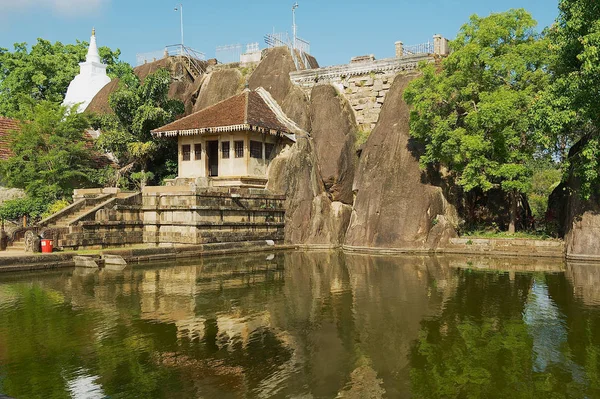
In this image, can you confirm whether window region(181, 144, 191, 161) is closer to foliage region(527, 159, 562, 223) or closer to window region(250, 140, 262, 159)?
window region(250, 140, 262, 159)

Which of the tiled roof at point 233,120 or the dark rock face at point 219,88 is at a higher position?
the dark rock face at point 219,88

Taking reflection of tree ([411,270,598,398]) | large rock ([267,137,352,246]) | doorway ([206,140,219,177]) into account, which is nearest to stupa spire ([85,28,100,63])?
doorway ([206,140,219,177])

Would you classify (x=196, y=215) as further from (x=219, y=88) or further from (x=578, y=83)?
(x=578, y=83)

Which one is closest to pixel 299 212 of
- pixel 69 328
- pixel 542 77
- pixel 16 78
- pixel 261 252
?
pixel 261 252

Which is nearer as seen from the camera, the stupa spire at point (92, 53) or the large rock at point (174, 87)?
the large rock at point (174, 87)

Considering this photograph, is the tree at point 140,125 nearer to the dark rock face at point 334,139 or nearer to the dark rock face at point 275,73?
the dark rock face at point 275,73

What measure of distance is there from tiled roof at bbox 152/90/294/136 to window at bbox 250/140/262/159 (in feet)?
4.37

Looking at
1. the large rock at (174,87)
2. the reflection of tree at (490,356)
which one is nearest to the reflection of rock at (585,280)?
the reflection of tree at (490,356)

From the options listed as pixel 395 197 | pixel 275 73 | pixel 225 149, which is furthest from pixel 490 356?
pixel 275 73

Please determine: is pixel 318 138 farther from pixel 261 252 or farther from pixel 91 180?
pixel 91 180

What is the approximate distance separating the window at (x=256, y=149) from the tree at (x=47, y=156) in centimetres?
950

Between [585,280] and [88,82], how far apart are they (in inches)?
1661

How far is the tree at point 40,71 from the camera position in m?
46.2

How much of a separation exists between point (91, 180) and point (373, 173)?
16.8 metres
